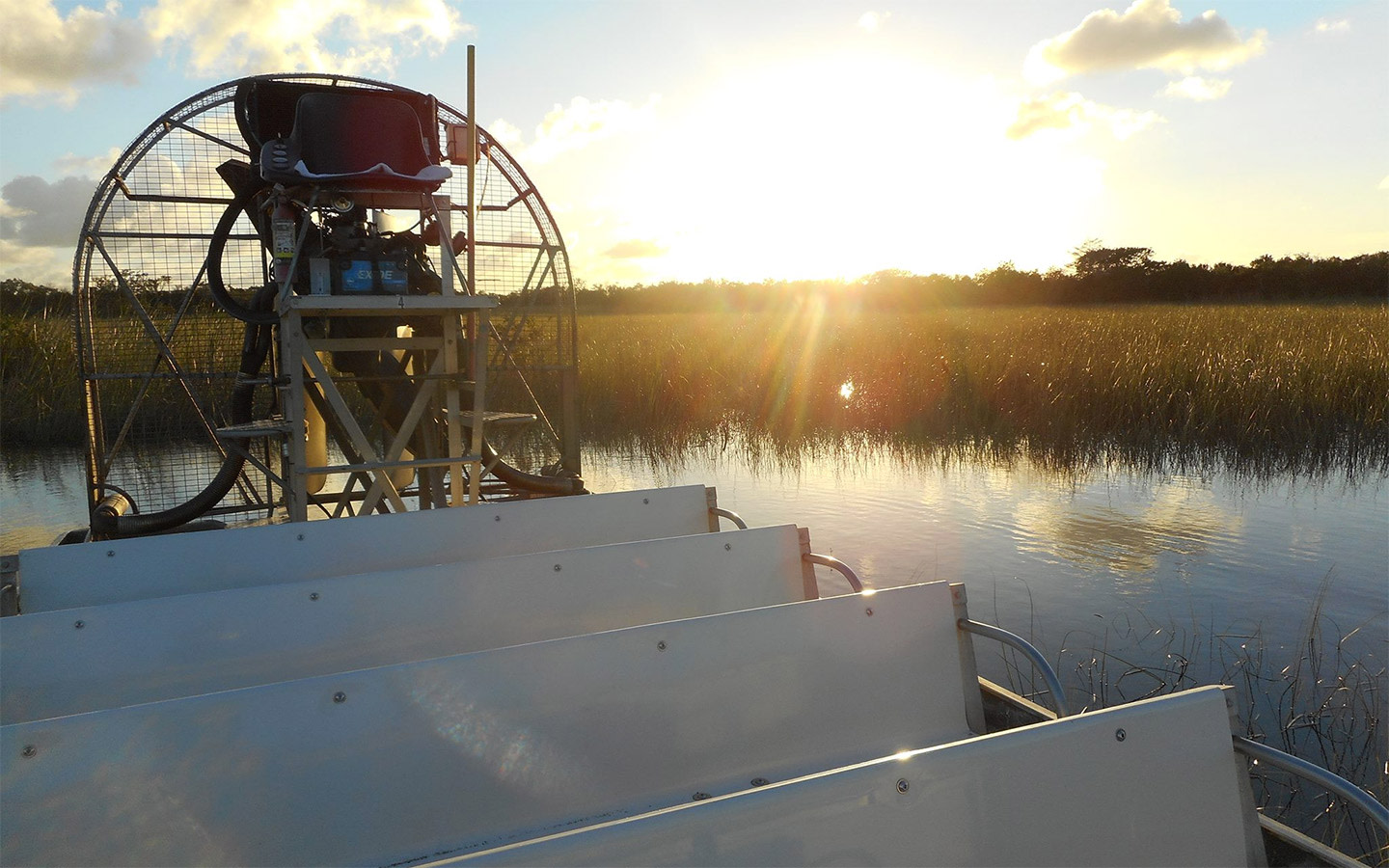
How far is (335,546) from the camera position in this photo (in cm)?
254

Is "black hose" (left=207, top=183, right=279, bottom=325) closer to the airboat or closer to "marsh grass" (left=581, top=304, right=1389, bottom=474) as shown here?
the airboat

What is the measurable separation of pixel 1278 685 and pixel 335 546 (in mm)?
2836

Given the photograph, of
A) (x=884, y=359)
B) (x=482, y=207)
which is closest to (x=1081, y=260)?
(x=884, y=359)

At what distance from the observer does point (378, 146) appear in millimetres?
4152

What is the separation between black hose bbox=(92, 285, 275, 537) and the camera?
4508 millimetres

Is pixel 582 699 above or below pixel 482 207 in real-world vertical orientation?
below

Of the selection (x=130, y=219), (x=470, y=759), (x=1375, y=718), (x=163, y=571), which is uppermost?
(x=130, y=219)

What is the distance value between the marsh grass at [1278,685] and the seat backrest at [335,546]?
1310 millimetres

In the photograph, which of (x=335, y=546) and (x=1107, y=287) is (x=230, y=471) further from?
(x=1107, y=287)

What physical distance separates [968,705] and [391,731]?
1.16m

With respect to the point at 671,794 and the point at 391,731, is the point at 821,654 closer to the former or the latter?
the point at 671,794

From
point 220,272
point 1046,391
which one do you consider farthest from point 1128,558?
point 220,272

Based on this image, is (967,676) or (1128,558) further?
(1128,558)

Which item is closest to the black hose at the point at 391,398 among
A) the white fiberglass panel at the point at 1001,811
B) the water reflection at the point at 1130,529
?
the water reflection at the point at 1130,529
